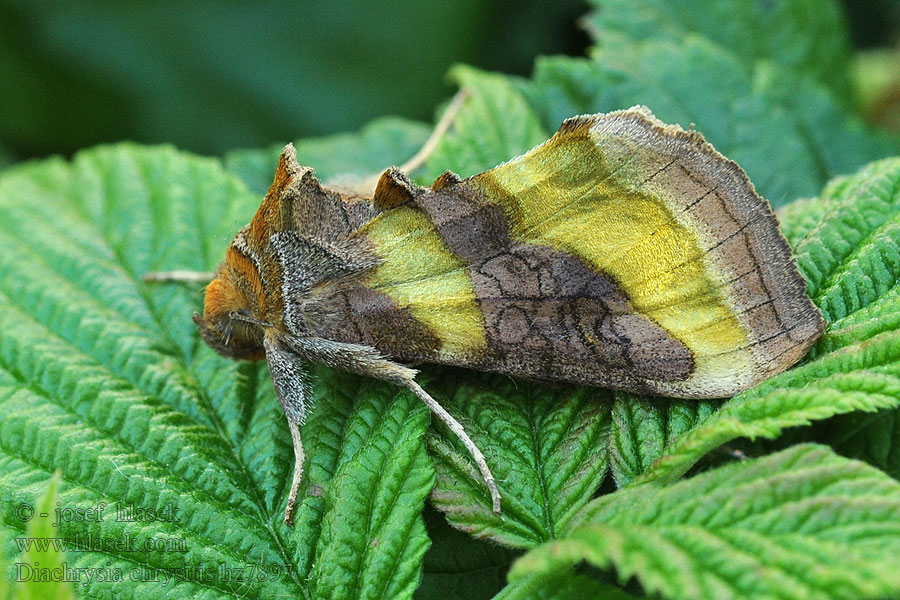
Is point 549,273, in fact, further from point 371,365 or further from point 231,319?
point 231,319

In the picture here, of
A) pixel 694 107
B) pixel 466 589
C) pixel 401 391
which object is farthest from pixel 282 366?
pixel 694 107

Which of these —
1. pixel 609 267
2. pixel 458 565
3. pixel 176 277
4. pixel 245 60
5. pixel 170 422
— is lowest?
pixel 458 565

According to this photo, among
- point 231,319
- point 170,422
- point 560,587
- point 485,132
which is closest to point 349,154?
point 485,132

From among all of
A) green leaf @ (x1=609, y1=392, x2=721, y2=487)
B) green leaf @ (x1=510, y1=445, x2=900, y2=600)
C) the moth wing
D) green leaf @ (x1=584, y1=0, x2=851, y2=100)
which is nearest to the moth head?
the moth wing

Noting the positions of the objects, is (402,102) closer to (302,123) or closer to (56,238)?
(302,123)

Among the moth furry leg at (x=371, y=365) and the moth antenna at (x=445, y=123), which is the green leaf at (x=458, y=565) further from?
the moth antenna at (x=445, y=123)

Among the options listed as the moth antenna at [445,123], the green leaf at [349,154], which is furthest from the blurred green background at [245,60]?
the moth antenna at [445,123]
